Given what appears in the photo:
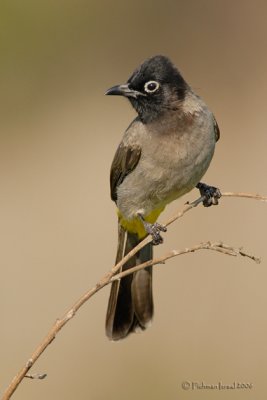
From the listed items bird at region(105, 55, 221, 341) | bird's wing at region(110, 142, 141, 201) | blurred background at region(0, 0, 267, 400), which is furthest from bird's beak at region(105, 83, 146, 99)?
blurred background at region(0, 0, 267, 400)

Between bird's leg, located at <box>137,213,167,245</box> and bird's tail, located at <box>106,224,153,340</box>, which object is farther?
bird's tail, located at <box>106,224,153,340</box>

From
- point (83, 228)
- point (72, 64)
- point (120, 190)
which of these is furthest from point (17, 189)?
point (120, 190)

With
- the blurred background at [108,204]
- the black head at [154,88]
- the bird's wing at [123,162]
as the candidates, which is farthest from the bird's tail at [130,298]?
the black head at [154,88]

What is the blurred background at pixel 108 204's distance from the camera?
5.95 meters

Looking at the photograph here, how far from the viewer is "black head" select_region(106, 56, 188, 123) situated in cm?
490

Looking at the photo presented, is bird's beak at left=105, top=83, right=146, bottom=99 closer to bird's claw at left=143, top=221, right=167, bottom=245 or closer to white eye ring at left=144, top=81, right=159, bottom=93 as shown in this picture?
white eye ring at left=144, top=81, right=159, bottom=93

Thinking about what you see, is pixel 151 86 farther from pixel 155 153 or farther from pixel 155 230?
pixel 155 230

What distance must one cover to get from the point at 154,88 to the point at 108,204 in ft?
10.0

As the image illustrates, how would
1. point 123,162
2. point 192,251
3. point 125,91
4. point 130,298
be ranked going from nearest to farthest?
1. point 192,251
2. point 125,91
3. point 123,162
4. point 130,298

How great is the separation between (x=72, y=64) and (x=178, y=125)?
4.21 m

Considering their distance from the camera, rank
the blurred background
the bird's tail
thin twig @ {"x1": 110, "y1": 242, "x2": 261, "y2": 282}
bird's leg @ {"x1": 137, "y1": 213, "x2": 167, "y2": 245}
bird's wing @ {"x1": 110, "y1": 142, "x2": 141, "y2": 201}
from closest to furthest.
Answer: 1. thin twig @ {"x1": 110, "y1": 242, "x2": 261, "y2": 282}
2. bird's leg @ {"x1": 137, "y1": 213, "x2": 167, "y2": 245}
3. bird's wing @ {"x1": 110, "y1": 142, "x2": 141, "y2": 201}
4. the bird's tail
5. the blurred background

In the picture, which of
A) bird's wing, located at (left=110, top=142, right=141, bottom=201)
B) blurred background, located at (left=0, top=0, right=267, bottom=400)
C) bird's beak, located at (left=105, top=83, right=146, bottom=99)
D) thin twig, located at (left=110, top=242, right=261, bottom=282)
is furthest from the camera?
blurred background, located at (left=0, top=0, right=267, bottom=400)

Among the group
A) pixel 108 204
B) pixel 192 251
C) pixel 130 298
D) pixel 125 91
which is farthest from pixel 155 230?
pixel 108 204

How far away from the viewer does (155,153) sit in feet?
16.5
